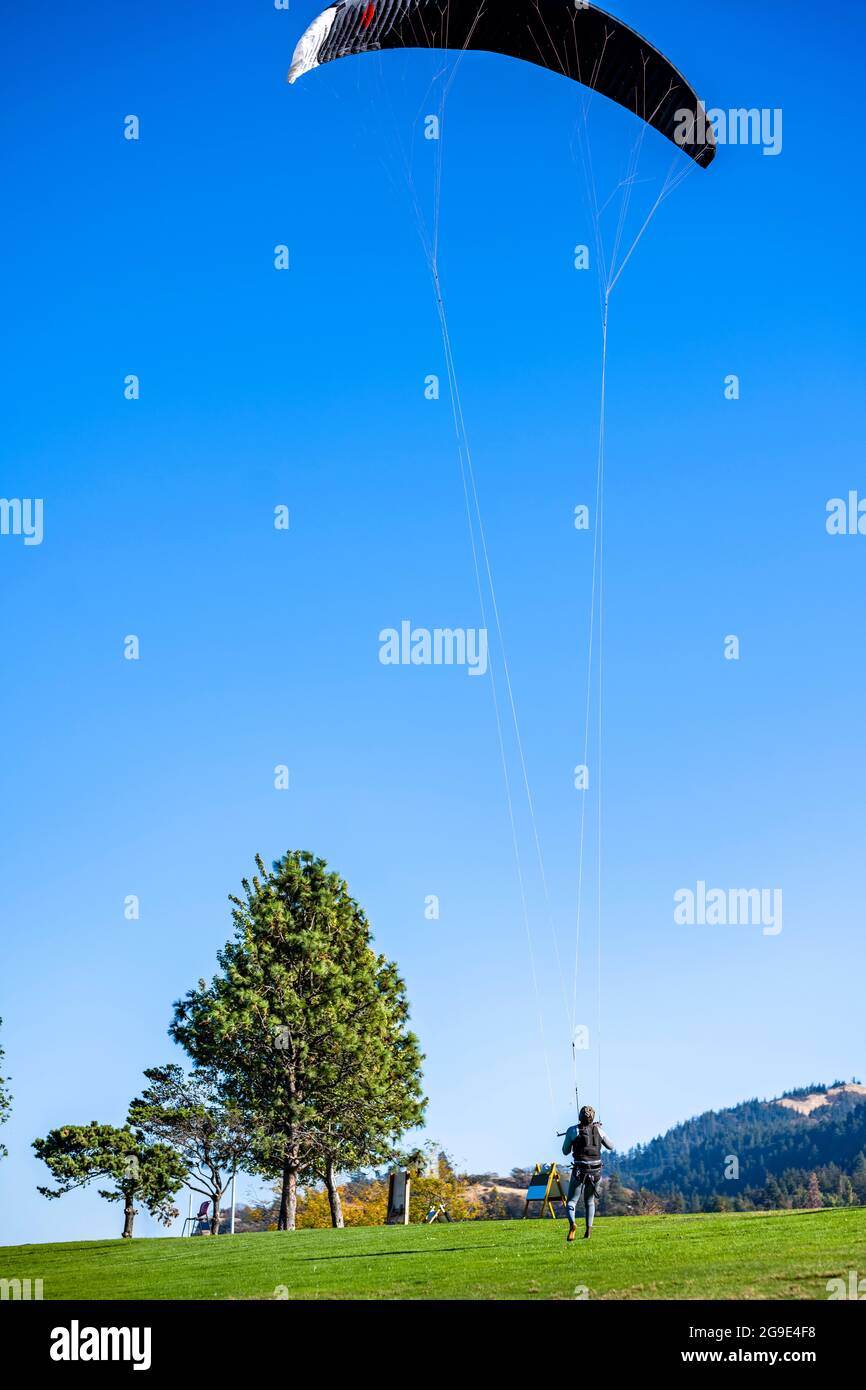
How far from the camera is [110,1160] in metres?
53.9

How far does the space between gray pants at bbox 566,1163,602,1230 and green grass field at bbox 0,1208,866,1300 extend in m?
0.56

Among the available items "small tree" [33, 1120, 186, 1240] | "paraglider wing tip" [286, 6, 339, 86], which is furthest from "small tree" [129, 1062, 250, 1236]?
"paraglider wing tip" [286, 6, 339, 86]

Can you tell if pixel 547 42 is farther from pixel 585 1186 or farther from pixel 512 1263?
pixel 512 1263

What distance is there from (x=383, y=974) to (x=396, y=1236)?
28.2m

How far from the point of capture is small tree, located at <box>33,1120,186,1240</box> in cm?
5356

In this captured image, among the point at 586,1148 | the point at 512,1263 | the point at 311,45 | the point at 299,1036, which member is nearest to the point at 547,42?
the point at 311,45

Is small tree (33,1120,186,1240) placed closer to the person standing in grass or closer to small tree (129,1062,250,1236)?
small tree (129,1062,250,1236)

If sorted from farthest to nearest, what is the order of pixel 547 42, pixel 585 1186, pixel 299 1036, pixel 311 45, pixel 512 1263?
pixel 299 1036 → pixel 547 42 → pixel 311 45 → pixel 585 1186 → pixel 512 1263

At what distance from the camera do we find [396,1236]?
82.4 feet

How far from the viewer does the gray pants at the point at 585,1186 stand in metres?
18.5

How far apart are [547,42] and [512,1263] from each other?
2189cm

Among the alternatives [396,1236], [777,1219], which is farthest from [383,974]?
[777,1219]
